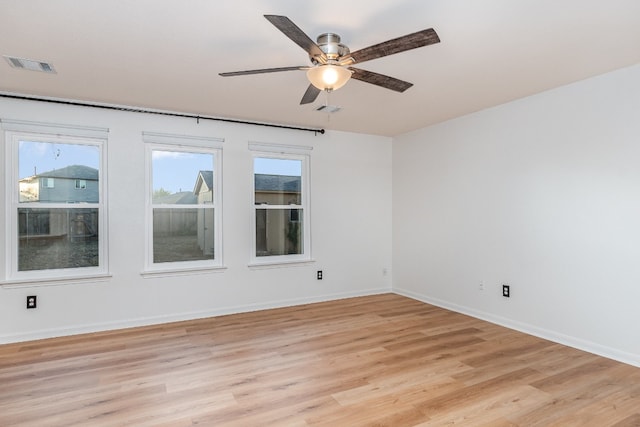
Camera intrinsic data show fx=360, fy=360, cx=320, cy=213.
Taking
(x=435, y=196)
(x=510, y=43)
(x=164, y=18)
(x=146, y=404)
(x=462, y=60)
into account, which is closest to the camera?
(x=164, y=18)

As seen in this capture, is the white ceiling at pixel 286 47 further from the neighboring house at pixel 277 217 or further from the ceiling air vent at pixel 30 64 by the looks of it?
the neighboring house at pixel 277 217

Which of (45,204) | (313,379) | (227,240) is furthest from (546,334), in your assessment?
(45,204)

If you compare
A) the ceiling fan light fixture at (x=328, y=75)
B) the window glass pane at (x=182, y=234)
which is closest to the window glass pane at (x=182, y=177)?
the window glass pane at (x=182, y=234)

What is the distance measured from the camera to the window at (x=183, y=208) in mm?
4230

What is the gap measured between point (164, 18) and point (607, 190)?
3753mm

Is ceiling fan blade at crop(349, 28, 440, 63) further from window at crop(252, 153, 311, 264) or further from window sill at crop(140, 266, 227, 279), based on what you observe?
window sill at crop(140, 266, 227, 279)

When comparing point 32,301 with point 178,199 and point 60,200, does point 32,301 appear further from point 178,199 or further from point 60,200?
point 178,199

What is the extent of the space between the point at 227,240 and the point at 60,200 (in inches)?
71.4

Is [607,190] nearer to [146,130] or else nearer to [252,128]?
[252,128]

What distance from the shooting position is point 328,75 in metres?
2.33

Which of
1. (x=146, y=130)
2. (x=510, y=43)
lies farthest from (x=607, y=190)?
(x=146, y=130)

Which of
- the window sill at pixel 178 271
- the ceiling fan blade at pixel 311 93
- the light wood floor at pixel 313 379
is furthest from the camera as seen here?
the window sill at pixel 178 271

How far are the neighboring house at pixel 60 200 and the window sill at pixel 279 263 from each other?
6.01 ft

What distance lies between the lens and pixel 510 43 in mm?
2576
